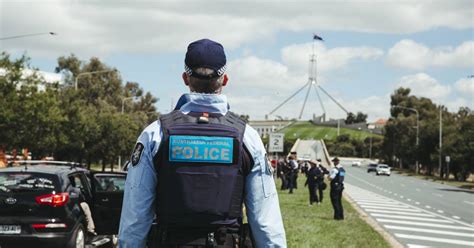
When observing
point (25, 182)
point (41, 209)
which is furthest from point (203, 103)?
point (25, 182)

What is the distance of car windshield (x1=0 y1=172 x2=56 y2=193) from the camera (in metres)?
9.77

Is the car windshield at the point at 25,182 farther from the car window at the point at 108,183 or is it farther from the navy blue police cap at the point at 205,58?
the navy blue police cap at the point at 205,58

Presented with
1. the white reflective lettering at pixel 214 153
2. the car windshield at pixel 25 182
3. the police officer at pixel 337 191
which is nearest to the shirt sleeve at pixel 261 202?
the white reflective lettering at pixel 214 153

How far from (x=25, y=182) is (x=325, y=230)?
7329mm

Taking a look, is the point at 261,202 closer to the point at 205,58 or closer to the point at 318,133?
the point at 205,58

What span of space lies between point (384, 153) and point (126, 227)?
397 ft

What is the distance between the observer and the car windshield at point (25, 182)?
385 inches

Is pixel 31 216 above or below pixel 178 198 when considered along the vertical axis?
below

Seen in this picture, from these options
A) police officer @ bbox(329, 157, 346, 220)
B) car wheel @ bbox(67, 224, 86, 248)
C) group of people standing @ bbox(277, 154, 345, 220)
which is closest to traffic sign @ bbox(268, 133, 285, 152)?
group of people standing @ bbox(277, 154, 345, 220)

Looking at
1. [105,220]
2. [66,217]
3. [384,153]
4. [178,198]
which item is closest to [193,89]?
[178,198]

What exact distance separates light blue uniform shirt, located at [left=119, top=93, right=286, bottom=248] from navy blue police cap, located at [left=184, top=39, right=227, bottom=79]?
12 centimetres

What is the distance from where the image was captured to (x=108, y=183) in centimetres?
1160

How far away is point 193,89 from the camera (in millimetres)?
3449

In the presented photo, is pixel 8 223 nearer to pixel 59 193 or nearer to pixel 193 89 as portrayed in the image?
pixel 59 193
